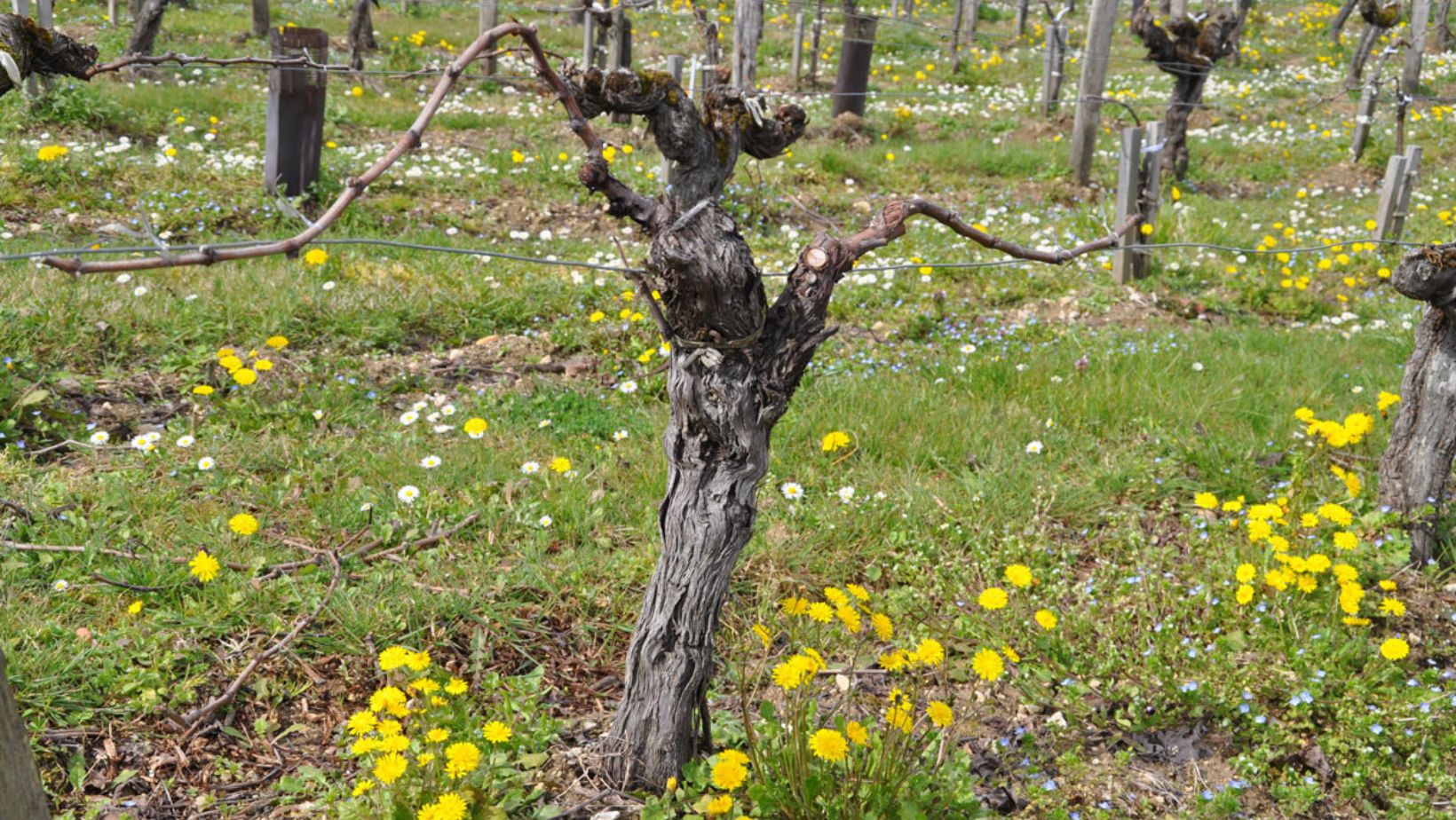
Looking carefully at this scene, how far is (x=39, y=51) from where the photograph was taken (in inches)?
143

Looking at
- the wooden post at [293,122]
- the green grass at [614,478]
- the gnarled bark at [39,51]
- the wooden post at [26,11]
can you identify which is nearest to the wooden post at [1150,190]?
the green grass at [614,478]

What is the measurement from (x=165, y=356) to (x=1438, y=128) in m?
15.0

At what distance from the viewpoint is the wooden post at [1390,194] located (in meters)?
8.89

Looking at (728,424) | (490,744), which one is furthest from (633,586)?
(728,424)

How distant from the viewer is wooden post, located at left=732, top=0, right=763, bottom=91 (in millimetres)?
10211

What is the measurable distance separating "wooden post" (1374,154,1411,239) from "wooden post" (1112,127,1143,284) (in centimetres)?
264

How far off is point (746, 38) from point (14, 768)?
9609mm

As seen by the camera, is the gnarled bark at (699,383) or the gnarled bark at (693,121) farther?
the gnarled bark at (693,121)

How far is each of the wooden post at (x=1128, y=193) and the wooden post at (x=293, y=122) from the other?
18.5 ft

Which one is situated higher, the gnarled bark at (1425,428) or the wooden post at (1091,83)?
the wooden post at (1091,83)

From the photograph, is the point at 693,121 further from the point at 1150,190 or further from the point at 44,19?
the point at 44,19

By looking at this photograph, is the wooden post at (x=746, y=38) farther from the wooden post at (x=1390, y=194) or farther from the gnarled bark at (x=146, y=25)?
the wooden post at (x=1390, y=194)

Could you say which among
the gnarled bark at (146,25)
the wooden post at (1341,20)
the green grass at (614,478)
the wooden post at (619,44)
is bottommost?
the green grass at (614,478)

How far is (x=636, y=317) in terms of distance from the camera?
20.1 feet
